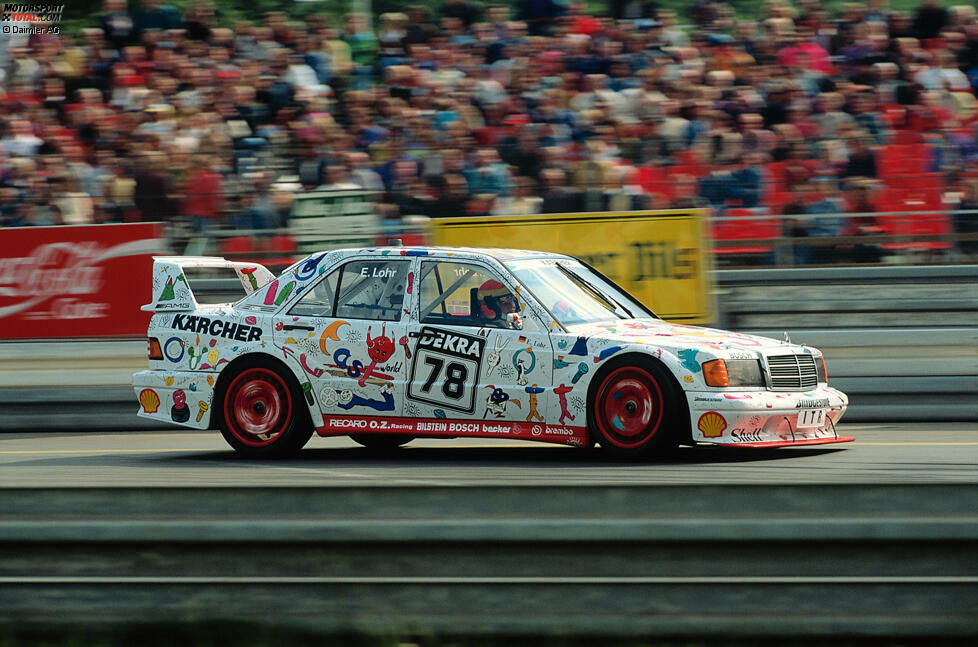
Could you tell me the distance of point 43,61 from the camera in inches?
650

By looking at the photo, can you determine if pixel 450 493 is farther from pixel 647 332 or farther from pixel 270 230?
pixel 270 230

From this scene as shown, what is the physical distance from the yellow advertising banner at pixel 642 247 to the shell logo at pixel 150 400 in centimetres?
353

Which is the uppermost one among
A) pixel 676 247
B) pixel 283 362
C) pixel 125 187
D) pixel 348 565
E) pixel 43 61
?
pixel 43 61

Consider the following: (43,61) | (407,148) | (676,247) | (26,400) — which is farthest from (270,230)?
(43,61)

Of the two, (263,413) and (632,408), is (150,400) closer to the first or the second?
(263,413)

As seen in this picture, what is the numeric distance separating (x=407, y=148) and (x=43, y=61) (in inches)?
217

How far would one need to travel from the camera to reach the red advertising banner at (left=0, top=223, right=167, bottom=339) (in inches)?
489

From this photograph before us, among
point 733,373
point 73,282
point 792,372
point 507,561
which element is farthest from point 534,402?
point 73,282

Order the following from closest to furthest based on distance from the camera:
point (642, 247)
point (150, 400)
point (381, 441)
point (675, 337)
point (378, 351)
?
point (675, 337), point (378, 351), point (150, 400), point (381, 441), point (642, 247)

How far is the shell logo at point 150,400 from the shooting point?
9.67 m

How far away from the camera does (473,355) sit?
343 inches

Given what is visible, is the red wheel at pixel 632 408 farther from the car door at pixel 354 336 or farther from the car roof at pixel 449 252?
the car door at pixel 354 336

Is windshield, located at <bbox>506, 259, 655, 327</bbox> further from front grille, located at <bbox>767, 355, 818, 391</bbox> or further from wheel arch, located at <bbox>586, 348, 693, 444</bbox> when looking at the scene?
front grille, located at <bbox>767, 355, 818, 391</bbox>

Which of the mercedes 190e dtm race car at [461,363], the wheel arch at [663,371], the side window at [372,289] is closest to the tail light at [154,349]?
the mercedes 190e dtm race car at [461,363]
